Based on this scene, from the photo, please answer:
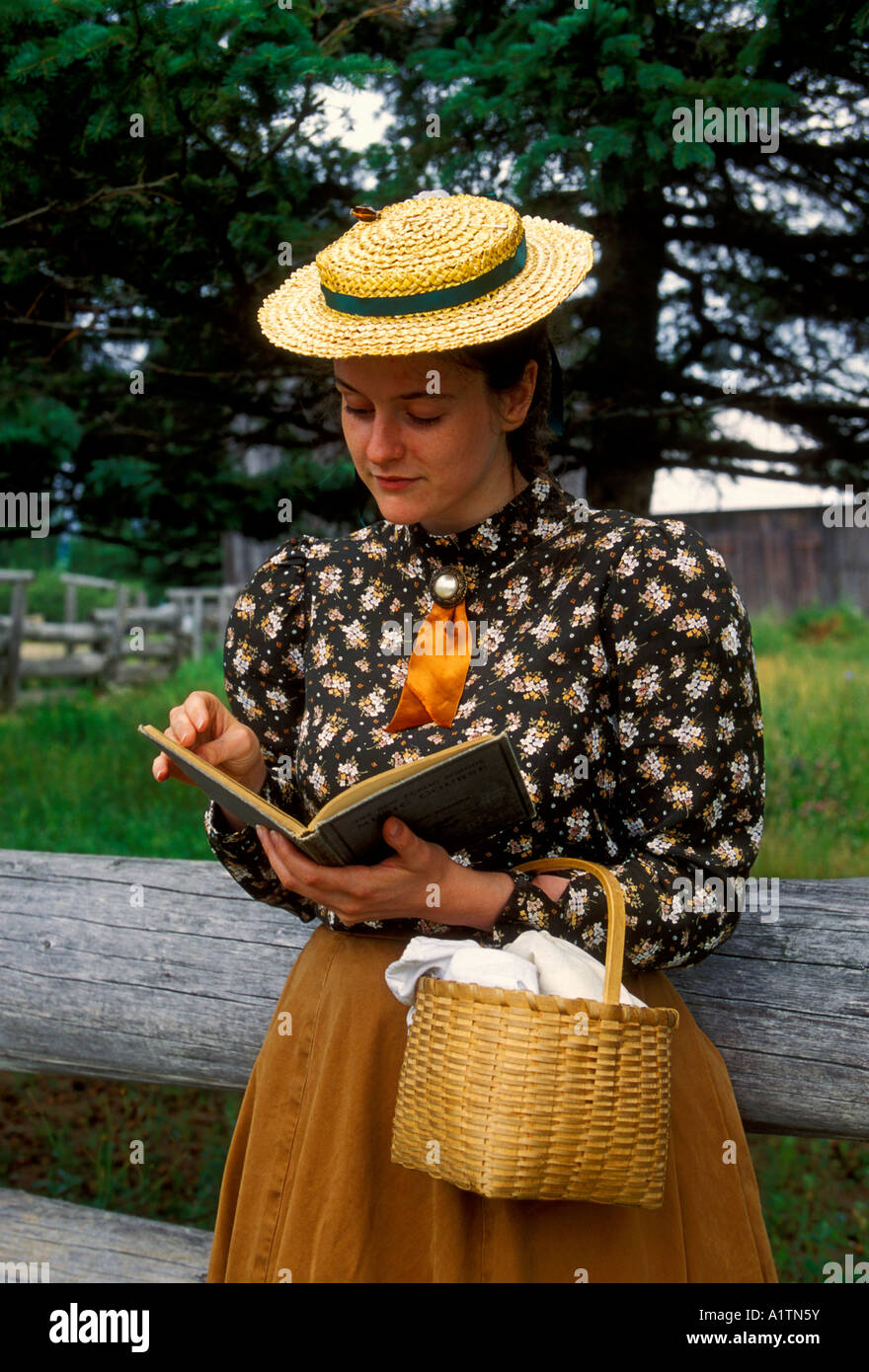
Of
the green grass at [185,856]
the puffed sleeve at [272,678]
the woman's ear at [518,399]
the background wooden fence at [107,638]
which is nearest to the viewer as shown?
the woman's ear at [518,399]

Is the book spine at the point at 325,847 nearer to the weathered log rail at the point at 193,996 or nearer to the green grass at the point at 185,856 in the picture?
the weathered log rail at the point at 193,996

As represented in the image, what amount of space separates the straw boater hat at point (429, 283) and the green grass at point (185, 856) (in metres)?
2.19

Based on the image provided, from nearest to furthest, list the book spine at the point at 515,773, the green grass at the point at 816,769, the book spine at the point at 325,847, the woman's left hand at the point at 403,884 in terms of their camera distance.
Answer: the book spine at the point at 515,773, the book spine at the point at 325,847, the woman's left hand at the point at 403,884, the green grass at the point at 816,769

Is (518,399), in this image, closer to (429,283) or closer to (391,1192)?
(429,283)

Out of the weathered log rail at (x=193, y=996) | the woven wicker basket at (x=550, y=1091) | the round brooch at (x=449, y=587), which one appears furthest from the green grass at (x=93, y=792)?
the woven wicker basket at (x=550, y=1091)

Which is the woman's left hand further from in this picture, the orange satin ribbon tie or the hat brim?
the hat brim

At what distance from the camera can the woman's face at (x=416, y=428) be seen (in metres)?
1.75

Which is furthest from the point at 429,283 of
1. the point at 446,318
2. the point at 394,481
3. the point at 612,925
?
the point at 612,925

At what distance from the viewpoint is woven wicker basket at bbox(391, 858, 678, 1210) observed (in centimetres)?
134

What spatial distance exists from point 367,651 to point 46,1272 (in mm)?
1857

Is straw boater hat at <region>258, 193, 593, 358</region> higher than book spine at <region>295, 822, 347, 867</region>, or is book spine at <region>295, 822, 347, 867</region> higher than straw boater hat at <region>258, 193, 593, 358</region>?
straw boater hat at <region>258, 193, 593, 358</region>

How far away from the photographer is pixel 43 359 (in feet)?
11.4

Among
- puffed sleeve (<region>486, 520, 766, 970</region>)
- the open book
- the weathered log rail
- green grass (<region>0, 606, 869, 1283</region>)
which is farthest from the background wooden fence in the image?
the open book
